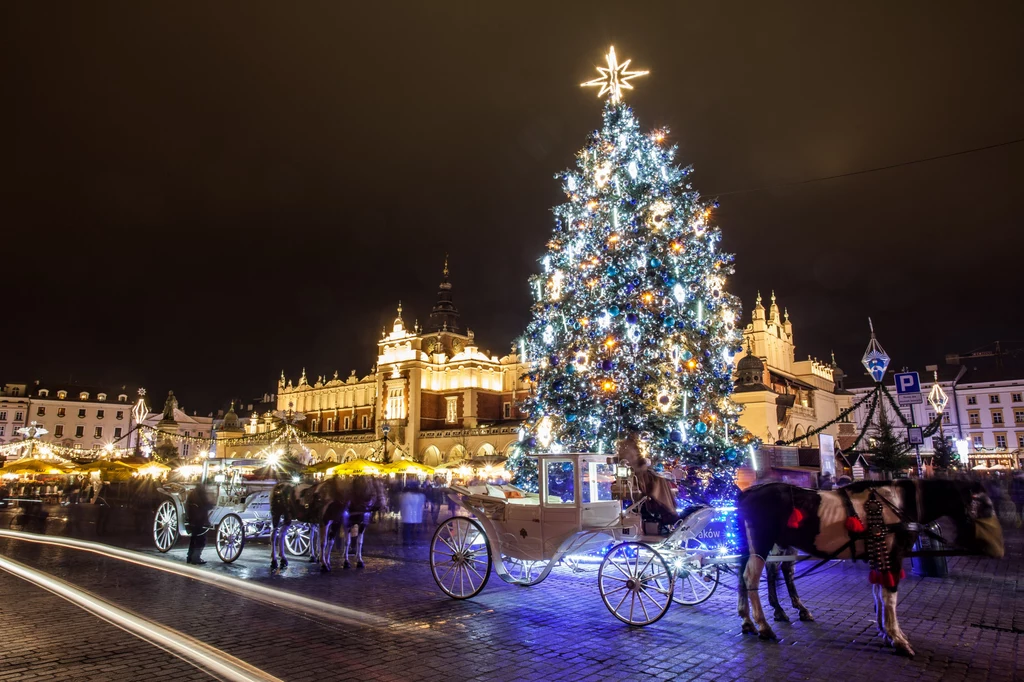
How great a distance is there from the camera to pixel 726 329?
537 inches

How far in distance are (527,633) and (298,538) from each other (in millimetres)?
8847

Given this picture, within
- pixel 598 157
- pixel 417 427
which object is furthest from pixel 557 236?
pixel 417 427

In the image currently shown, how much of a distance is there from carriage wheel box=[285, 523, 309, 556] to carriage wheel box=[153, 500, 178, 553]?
7.70 ft

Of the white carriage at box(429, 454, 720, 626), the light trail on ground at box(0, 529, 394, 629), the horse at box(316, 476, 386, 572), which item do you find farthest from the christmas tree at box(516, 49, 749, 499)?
the light trail on ground at box(0, 529, 394, 629)

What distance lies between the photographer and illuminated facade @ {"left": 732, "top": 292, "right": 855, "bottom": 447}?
90.6ft

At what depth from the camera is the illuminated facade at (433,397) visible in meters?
60.4

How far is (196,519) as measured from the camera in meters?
11.3

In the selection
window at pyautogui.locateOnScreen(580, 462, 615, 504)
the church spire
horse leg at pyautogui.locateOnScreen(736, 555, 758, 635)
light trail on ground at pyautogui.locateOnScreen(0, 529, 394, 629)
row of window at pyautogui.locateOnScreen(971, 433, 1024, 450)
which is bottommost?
light trail on ground at pyautogui.locateOnScreen(0, 529, 394, 629)

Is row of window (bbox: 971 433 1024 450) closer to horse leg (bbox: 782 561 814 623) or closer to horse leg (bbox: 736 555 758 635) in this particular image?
horse leg (bbox: 782 561 814 623)

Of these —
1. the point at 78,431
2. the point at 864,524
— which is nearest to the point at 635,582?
the point at 864,524

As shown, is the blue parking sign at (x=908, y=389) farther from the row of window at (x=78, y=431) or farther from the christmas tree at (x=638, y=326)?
the row of window at (x=78, y=431)

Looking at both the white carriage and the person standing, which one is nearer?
the white carriage

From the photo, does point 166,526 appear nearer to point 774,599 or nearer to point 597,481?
point 597,481

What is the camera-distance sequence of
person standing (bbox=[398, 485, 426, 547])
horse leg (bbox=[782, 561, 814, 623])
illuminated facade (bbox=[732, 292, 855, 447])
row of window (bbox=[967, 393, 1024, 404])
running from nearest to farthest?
1. horse leg (bbox=[782, 561, 814, 623])
2. person standing (bbox=[398, 485, 426, 547])
3. illuminated facade (bbox=[732, 292, 855, 447])
4. row of window (bbox=[967, 393, 1024, 404])
